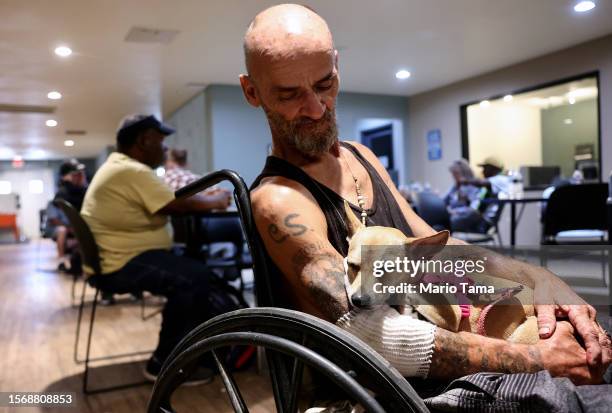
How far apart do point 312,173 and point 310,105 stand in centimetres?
15

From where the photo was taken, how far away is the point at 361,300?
72 cm

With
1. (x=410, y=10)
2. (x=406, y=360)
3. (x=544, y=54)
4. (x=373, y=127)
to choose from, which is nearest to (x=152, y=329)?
(x=406, y=360)

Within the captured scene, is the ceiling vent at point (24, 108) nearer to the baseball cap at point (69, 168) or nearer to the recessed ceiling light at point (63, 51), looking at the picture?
the recessed ceiling light at point (63, 51)

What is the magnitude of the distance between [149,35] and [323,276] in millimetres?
5047

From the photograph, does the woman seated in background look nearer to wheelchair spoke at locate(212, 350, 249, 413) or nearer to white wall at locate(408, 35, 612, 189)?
white wall at locate(408, 35, 612, 189)

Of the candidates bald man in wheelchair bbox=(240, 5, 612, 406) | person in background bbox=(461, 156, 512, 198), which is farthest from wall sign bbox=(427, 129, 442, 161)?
bald man in wheelchair bbox=(240, 5, 612, 406)

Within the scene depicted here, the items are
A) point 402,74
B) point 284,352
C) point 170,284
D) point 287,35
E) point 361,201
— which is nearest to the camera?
point 284,352

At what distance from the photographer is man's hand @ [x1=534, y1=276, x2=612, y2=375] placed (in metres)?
0.72

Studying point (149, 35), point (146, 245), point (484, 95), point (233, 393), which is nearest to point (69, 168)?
point (149, 35)

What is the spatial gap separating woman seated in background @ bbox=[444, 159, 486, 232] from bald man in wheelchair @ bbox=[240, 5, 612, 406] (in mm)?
3760

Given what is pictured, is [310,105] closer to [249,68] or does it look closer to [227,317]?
[249,68]

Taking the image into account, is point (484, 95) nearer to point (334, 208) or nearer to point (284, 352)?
point (334, 208)

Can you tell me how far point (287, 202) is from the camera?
90 centimetres

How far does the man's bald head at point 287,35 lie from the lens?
0.90m
